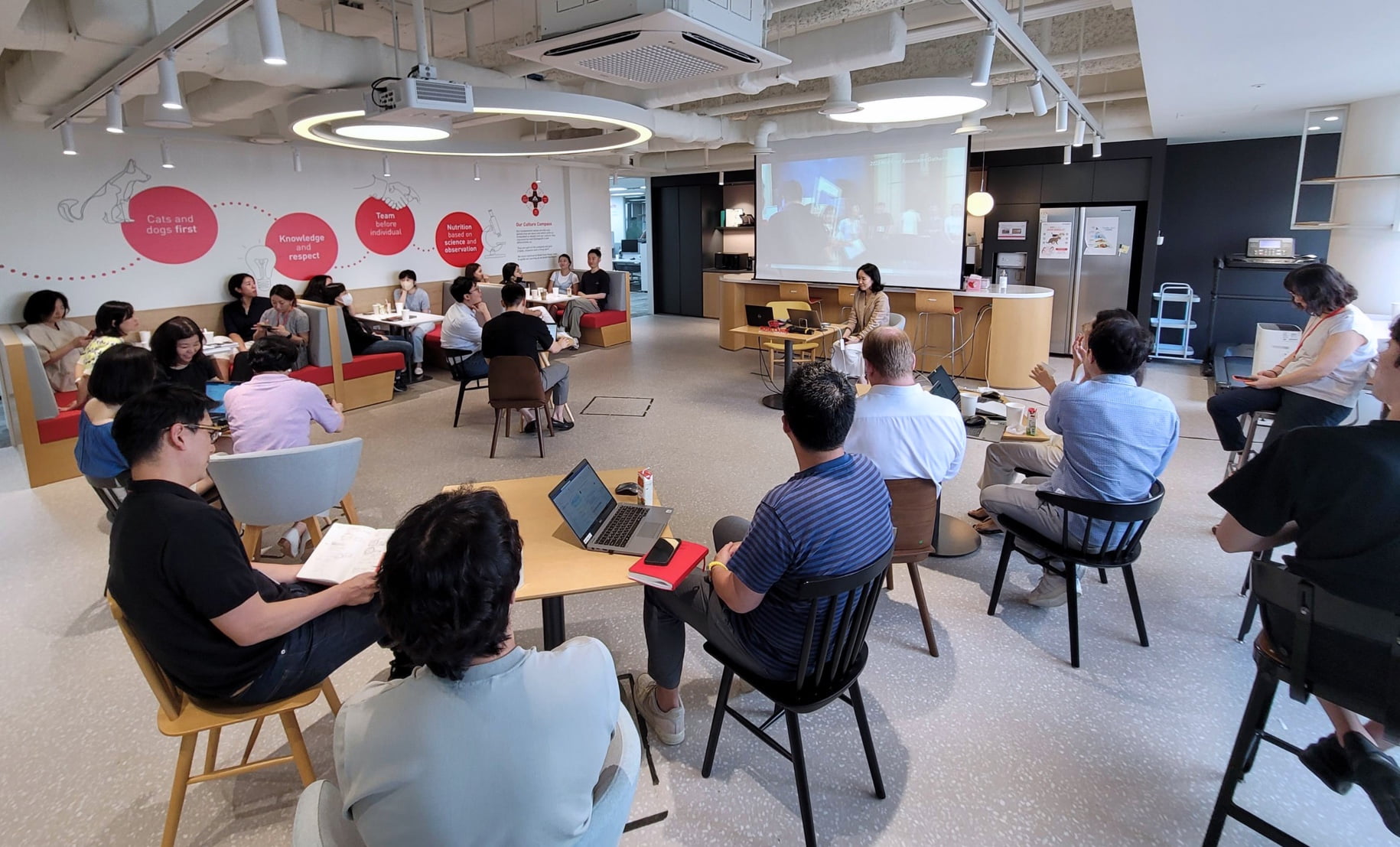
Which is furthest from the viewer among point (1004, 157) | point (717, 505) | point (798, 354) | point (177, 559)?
point (1004, 157)

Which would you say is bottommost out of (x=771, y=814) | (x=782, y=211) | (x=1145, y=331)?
(x=771, y=814)

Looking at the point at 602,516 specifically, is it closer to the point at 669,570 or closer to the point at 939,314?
the point at 669,570

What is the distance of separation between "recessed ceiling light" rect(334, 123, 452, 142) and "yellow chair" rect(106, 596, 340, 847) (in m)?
4.01

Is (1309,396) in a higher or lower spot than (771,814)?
higher

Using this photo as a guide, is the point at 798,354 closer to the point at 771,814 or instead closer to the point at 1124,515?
the point at 1124,515

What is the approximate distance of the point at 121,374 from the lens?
3.24m

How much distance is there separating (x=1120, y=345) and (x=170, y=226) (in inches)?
326

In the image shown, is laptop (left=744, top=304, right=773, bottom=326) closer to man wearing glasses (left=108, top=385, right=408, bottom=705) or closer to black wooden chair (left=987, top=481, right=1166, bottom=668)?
black wooden chair (left=987, top=481, right=1166, bottom=668)

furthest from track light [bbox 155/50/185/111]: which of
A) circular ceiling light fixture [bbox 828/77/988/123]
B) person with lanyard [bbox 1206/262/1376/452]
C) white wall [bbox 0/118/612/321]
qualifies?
person with lanyard [bbox 1206/262/1376/452]

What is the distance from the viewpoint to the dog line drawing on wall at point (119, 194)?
6570mm

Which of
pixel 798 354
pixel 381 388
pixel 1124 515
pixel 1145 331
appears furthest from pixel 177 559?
pixel 798 354

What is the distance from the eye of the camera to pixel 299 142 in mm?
7688

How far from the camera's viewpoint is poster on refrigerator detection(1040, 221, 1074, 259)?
349 inches

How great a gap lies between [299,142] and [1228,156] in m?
10.3
